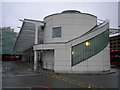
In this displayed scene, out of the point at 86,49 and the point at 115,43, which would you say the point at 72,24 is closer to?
the point at 86,49

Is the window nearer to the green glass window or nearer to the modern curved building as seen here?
the modern curved building

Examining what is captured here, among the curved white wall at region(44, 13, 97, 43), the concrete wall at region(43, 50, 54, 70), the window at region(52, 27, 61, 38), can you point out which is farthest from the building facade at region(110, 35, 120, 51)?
the concrete wall at region(43, 50, 54, 70)

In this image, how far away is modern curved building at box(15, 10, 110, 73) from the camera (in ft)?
59.7

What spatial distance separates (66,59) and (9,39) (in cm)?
6841

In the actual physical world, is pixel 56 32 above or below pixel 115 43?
below

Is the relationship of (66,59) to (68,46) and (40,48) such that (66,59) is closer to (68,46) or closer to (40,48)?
(68,46)

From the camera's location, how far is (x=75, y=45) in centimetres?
1830

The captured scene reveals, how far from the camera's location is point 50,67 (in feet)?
67.1

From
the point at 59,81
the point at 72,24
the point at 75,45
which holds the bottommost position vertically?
the point at 59,81

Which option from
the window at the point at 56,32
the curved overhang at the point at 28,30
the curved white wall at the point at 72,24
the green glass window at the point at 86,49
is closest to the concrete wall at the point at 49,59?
the curved white wall at the point at 72,24

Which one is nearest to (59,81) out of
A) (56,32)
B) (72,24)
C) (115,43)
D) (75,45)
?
(75,45)

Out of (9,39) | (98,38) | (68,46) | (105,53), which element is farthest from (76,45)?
(9,39)

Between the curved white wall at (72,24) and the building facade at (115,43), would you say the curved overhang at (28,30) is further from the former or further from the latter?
the building facade at (115,43)

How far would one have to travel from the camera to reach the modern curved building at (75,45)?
18203 mm
